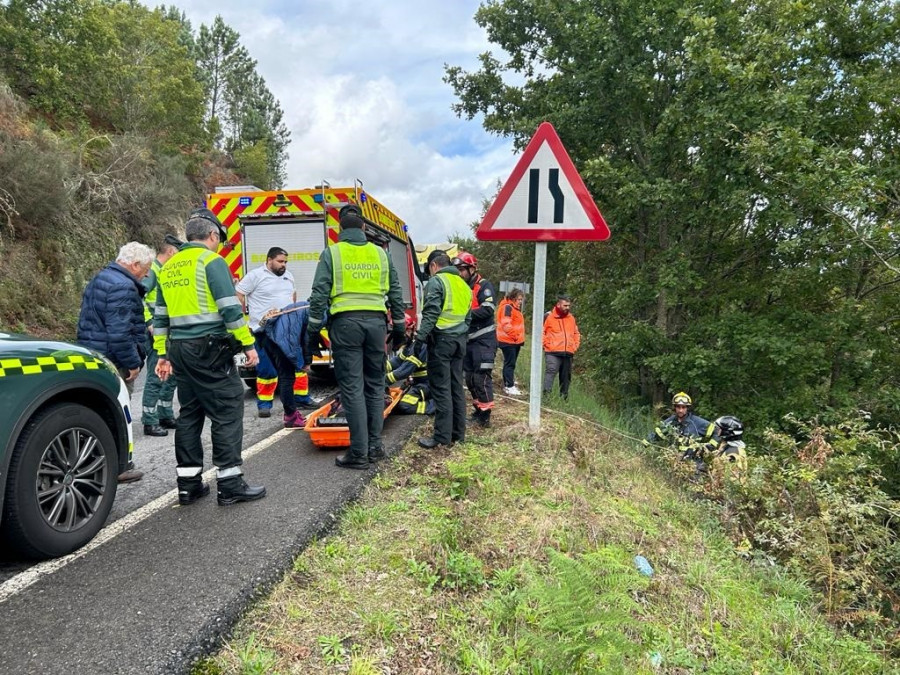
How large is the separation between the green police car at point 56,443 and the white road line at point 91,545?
0.15 feet

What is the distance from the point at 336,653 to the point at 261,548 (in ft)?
2.76

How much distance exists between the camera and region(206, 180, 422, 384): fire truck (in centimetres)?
679

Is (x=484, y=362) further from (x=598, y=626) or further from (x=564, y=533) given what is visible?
(x=598, y=626)

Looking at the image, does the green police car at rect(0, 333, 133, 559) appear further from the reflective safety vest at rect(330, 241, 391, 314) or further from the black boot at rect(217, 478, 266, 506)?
the reflective safety vest at rect(330, 241, 391, 314)

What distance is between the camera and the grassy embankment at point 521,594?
1983 millimetres

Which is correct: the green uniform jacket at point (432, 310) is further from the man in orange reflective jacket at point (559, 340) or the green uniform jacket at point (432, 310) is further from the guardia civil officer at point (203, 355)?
the man in orange reflective jacket at point (559, 340)

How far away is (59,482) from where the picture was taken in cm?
260

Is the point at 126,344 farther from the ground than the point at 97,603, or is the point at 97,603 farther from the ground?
the point at 126,344

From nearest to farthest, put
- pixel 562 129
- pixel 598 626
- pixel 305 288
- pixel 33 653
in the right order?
pixel 33 653 → pixel 598 626 → pixel 305 288 → pixel 562 129

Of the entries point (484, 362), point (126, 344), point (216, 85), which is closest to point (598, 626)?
point (484, 362)

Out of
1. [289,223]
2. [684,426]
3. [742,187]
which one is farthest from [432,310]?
[742,187]

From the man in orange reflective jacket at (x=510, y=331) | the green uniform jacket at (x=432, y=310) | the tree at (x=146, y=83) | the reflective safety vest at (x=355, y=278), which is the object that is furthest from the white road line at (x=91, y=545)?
the tree at (x=146, y=83)

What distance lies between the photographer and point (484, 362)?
18.0 ft

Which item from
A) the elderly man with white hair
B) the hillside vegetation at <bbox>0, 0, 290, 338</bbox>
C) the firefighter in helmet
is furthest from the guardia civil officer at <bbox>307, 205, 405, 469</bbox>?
the hillside vegetation at <bbox>0, 0, 290, 338</bbox>
